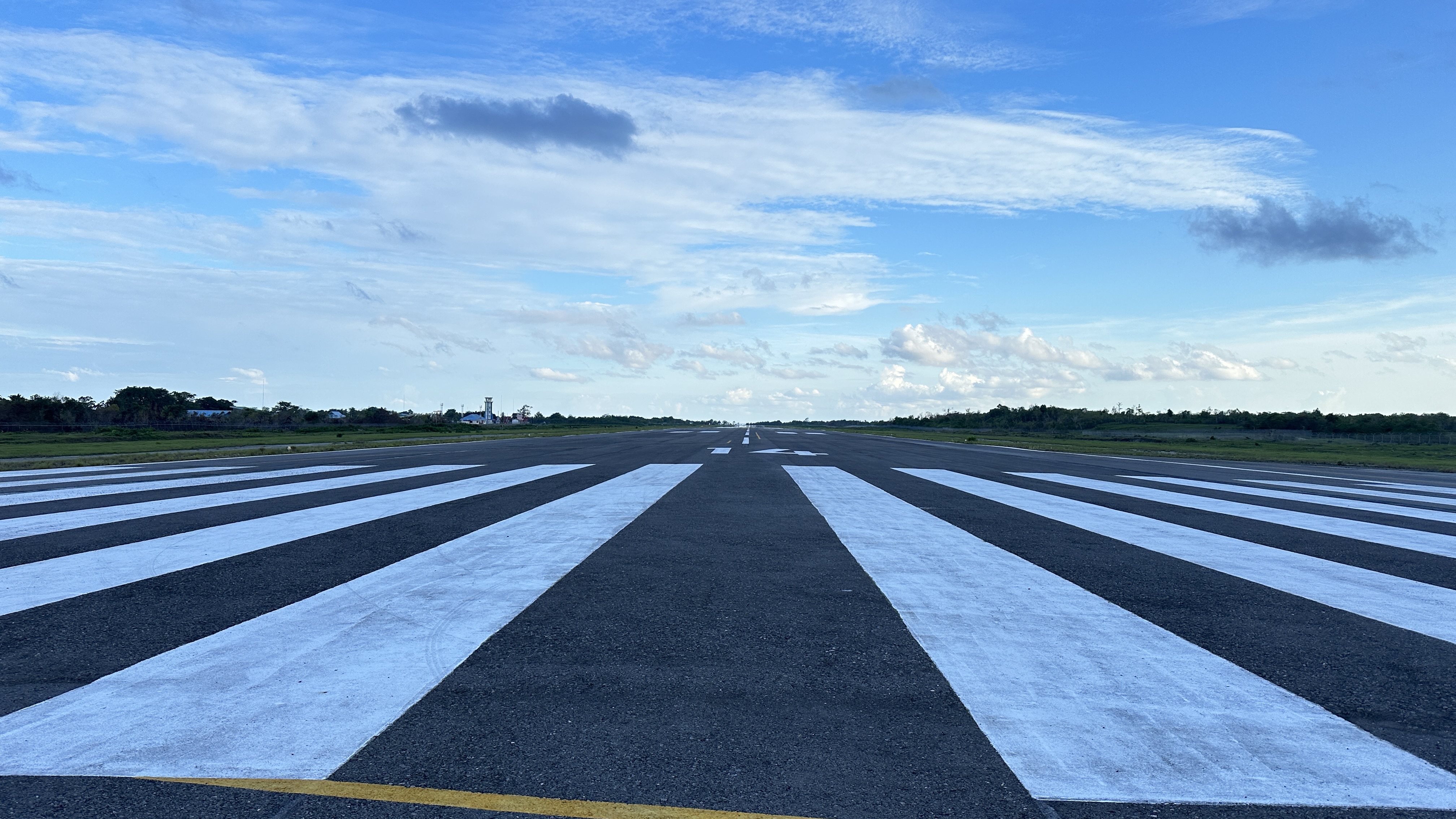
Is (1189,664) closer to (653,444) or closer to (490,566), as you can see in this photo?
(490,566)

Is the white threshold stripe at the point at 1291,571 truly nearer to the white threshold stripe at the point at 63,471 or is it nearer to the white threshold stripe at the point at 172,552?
the white threshold stripe at the point at 172,552

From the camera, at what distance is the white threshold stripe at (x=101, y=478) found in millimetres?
12750

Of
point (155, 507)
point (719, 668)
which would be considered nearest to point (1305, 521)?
point (719, 668)

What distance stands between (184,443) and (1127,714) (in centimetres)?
4282

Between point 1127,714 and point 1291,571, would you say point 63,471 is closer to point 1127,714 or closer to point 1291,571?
point 1127,714

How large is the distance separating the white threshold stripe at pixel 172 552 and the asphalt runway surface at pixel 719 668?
5 centimetres

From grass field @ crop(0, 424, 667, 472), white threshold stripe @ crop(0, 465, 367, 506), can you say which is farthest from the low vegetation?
white threshold stripe @ crop(0, 465, 367, 506)

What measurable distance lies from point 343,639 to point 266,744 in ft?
4.22

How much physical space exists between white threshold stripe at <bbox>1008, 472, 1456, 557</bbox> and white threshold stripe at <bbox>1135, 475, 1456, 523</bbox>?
1294 mm

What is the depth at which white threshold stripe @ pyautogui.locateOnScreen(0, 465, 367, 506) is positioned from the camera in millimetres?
10477

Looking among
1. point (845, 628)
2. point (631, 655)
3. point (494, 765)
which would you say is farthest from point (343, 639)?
point (845, 628)

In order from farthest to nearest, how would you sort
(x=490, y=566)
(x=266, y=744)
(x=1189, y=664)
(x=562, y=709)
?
(x=490, y=566), (x=1189, y=664), (x=562, y=709), (x=266, y=744)

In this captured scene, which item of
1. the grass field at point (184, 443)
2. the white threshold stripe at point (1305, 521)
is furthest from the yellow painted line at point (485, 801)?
the grass field at point (184, 443)

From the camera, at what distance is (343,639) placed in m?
4.08
